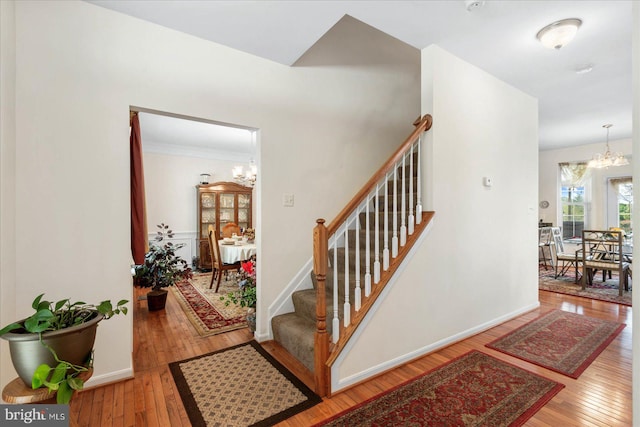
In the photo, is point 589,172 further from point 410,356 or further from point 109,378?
point 109,378

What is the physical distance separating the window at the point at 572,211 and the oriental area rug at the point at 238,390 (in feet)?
25.2

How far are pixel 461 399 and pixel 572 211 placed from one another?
704 centimetres

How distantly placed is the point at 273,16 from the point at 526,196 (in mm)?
3539

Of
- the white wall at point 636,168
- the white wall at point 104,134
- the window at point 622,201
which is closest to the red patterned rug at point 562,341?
the white wall at point 636,168

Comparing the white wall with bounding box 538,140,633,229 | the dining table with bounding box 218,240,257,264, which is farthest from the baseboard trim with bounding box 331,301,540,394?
the white wall with bounding box 538,140,633,229

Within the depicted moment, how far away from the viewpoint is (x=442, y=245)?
2623 mm

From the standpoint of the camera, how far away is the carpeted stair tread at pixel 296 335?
2.22m

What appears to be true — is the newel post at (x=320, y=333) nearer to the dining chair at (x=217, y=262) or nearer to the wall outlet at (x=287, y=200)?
the wall outlet at (x=287, y=200)

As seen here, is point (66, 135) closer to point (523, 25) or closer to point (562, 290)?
point (523, 25)

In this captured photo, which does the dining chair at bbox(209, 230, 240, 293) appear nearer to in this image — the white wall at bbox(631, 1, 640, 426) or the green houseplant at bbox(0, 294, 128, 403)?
the green houseplant at bbox(0, 294, 128, 403)

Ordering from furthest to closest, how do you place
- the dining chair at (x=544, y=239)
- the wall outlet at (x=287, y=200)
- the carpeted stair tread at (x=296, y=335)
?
the dining chair at (x=544, y=239), the wall outlet at (x=287, y=200), the carpeted stair tread at (x=296, y=335)

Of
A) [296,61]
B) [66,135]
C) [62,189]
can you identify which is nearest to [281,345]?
[62,189]

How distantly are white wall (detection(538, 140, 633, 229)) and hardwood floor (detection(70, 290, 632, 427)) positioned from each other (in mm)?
4411

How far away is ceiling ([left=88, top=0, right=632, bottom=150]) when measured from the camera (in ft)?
6.88
